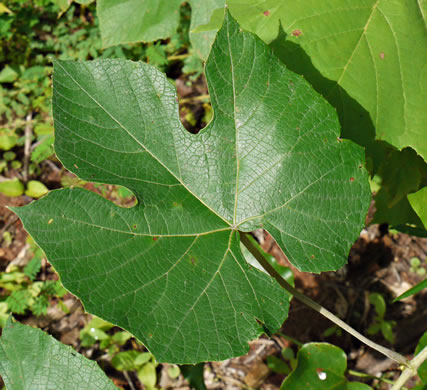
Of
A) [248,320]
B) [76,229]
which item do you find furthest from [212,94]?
[248,320]

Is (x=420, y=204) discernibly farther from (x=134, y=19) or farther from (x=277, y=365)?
(x=277, y=365)

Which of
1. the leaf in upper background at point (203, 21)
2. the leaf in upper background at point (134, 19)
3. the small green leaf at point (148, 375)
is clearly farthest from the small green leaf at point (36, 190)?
the leaf in upper background at point (203, 21)

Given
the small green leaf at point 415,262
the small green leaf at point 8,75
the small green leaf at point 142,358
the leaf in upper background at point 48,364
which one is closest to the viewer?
the leaf in upper background at point 48,364

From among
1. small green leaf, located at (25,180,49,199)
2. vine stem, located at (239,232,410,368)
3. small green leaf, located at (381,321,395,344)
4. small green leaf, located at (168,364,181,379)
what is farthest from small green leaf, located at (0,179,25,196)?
small green leaf, located at (381,321,395,344)

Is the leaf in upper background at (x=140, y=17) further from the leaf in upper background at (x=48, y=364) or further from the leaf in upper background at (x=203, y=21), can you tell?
the leaf in upper background at (x=48, y=364)

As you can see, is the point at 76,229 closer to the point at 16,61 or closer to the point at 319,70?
the point at 319,70

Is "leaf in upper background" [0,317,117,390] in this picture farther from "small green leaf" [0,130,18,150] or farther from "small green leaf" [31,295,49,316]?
"small green leaf" [0,130,18,150]

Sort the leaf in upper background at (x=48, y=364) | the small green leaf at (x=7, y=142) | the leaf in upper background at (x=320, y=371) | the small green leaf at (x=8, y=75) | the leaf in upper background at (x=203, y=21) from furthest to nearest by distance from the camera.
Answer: the small green leaf at (x=8, y=75), the small green leaf at (x=7, y=142), the leaf in upper background at (x=203, y=21), the leaf in upper background at (x=320, y=371), the leaf in upper background at (x=48, y=364)
